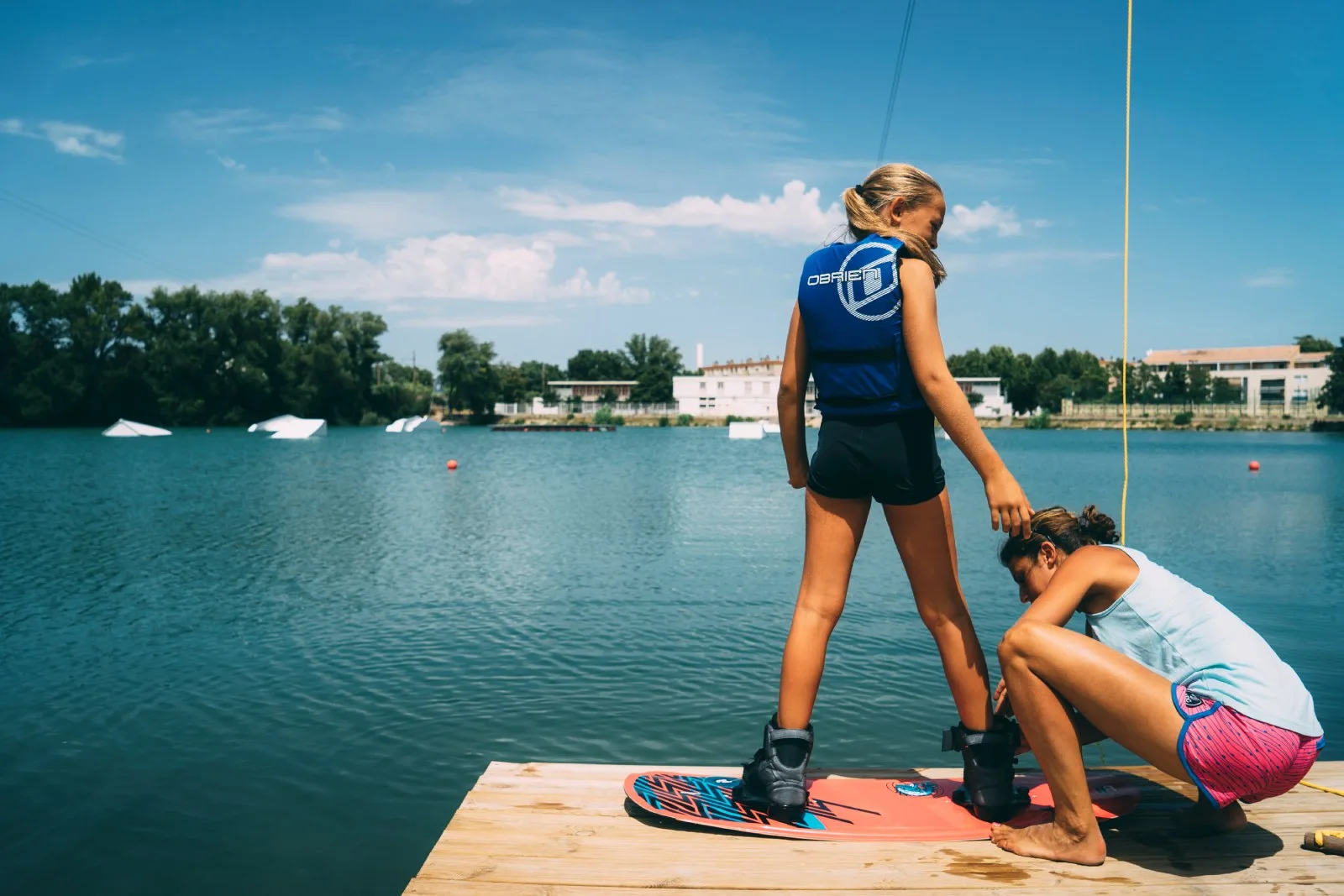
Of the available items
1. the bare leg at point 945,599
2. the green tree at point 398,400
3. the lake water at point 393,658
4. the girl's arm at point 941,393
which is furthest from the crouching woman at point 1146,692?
the green tree at point 398,400

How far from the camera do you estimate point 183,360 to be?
98125 mm

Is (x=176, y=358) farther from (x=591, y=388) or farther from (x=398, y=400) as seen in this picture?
(x=591, y=388)

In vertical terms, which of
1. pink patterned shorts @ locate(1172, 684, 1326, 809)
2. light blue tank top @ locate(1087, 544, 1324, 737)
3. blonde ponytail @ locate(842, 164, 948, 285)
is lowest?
pink patterned shorts @ locate(1172, 684, 1326, 809)

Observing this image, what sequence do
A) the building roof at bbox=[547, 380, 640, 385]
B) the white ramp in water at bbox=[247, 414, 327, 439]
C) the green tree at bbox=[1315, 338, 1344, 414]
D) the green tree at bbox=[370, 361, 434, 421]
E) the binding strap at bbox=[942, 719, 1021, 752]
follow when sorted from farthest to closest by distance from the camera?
1. the building roof at bbox=[547, 380, 640, 385]
2. the green tree at bbox=[370, 361, 434, 421]
3. the green tree at bbox=[1315, 338, 1344, 414]
4. the white ramp in water at bbox=[247, 414, 327, 439]
5. the binding strap at bbox=[942, 719, 1021, 752]

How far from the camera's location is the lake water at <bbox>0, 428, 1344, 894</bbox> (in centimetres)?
578

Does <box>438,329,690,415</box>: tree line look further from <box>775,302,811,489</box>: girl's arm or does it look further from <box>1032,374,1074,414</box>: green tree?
<box>775,302,811,489</box>: girl's arm

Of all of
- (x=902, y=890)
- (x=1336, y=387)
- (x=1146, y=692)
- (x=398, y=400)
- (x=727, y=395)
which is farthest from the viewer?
(x=727, y=395)

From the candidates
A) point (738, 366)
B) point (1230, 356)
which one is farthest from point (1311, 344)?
point (738, 366)

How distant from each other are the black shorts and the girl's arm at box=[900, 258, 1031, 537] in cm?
Answer: 13

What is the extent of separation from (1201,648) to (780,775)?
5.21 feet


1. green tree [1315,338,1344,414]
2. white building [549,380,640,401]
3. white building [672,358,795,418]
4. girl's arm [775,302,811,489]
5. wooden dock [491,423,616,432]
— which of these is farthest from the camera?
white building [549,380,640,401]

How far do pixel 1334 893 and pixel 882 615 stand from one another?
8945 mm

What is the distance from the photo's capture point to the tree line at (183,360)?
93.8 metres

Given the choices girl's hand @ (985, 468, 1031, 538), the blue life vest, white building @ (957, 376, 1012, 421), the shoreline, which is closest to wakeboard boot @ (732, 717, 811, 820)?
girl's hand @ (985, 468, 1031, 538)
